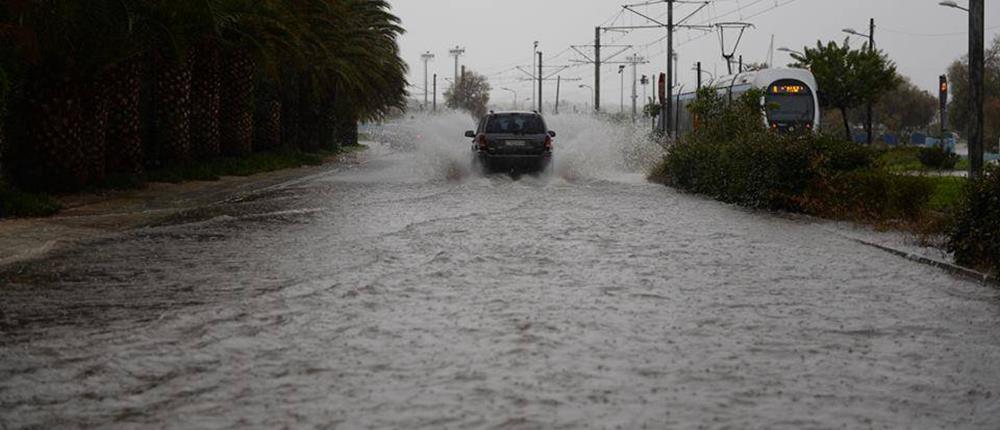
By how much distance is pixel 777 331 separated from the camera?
27.5 ft

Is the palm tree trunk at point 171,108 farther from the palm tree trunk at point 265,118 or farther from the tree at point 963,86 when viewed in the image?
the tree at point 963,86

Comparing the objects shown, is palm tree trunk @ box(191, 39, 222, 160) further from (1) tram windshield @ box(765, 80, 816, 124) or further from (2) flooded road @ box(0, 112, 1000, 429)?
(1) tram windshield @ box(765, 80, 816, 124)

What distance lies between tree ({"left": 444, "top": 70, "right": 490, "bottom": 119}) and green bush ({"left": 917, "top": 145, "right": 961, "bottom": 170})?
4030 inches

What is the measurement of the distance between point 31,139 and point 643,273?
13.7 m

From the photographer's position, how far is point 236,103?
113 ft

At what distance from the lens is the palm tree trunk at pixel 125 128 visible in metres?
24.5

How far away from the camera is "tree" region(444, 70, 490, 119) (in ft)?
474

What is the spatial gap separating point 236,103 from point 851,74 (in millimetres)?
35689

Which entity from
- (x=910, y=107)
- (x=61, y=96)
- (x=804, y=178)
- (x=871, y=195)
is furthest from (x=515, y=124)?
(x=910, y=107)

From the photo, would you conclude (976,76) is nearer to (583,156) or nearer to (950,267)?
(950,267)

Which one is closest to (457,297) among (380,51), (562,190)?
(562,190)

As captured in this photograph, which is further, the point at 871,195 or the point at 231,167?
the point at 231,167

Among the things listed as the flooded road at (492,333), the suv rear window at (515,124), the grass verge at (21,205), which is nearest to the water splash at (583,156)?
the suv rear window at (515,124)

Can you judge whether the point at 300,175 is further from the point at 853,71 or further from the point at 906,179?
the point at 853,71
